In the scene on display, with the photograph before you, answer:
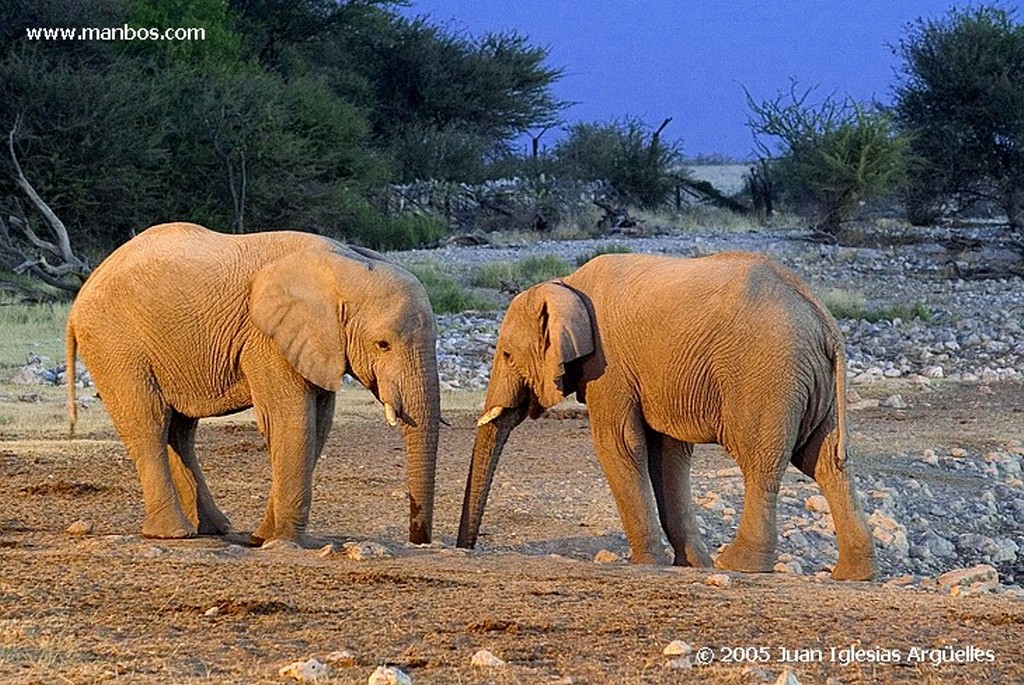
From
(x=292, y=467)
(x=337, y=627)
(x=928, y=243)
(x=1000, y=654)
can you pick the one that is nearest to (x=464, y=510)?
(x=292, y=467)

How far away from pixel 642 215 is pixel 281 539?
32787 millimetres

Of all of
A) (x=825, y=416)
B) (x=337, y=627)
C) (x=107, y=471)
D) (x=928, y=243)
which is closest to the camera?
(x=337, y=627)

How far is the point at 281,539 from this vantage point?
24.4 feet

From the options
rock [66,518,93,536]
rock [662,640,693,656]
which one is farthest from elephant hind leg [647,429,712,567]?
rock [662,640,693,656]

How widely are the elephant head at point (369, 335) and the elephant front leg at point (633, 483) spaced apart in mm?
819

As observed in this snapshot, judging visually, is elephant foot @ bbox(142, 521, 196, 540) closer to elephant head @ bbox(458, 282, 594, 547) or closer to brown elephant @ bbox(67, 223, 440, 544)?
brown elephant @ bbox(67, 223, 440, 544)

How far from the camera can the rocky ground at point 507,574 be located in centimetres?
486

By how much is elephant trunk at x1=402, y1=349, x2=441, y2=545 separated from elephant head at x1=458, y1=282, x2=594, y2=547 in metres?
0.36

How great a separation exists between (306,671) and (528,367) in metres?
3.60

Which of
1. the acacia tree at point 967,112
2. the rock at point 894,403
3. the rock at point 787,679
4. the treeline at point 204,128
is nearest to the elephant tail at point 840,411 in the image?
the rock at point 787,679

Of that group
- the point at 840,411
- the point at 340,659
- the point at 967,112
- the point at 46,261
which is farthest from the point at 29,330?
the point at 967,112

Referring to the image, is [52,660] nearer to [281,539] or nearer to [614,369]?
[281,539]

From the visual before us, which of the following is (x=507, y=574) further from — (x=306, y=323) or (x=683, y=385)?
(x=306, y=323)

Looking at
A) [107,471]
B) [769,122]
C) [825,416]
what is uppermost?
[769,122]
